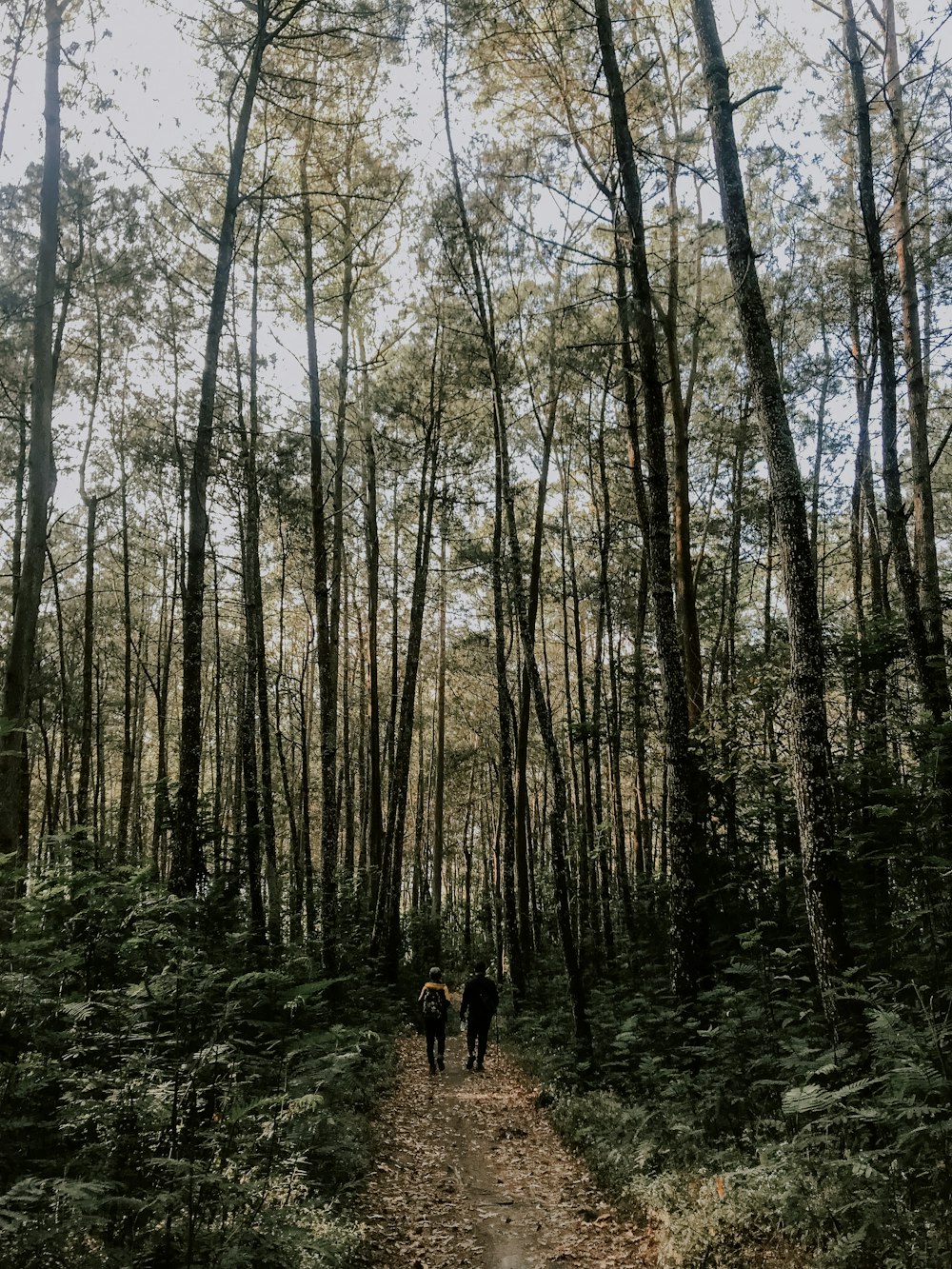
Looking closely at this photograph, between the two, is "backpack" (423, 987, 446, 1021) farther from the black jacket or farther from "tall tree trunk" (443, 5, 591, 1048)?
"tall tree trunk" (443, 5, 591, 1048)

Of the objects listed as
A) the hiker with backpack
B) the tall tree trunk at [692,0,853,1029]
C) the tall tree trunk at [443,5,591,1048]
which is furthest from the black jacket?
the tall tree trunk at [692,0,853,1029]

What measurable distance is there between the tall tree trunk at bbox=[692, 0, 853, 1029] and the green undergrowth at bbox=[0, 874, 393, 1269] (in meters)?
3.61

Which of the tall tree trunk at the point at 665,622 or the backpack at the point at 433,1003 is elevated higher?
the tall tree trunk at the point at 665,622

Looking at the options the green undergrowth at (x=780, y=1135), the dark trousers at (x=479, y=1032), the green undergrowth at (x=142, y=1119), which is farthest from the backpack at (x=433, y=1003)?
the green undergrowth at (x=142, y=1119)

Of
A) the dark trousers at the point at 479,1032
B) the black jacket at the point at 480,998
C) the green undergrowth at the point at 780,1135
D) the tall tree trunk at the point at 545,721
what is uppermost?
the tall tree trunk at the point at 545,721

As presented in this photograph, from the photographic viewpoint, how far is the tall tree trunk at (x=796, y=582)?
16.9 feet

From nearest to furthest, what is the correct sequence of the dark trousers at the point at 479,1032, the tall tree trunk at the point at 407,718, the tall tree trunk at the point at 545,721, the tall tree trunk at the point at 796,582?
the tall tree trunk at the point at 796,582, the tall tree trunk at the point at 545,721, the dark trousers at the point at 479,1032, the tall tree trunk at the point at 407,718

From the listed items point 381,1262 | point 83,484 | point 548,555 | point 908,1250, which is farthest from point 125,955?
point 83,484

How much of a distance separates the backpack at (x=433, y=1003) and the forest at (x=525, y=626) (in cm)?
81

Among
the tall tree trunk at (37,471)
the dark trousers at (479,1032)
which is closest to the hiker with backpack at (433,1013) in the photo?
the dark trousers at (479,1032)

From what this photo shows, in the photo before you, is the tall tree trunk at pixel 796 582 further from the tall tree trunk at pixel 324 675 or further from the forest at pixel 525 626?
the tall tree trunk at pixel 324 675

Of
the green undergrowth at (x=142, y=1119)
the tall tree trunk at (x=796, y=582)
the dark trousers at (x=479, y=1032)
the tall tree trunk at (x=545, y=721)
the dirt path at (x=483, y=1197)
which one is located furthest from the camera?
the dark trousers at (x=479, y=1032)

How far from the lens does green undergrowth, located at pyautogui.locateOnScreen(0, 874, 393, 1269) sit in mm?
3512

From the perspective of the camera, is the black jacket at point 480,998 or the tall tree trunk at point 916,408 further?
the black jacket at point 480,998
